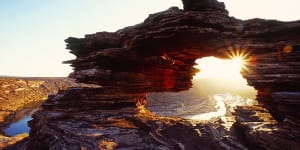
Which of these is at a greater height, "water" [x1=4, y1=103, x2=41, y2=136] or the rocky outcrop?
the rocky outcrop

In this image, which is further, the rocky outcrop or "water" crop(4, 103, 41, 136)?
the rocky outcrop

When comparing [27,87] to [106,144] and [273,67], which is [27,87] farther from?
[273,67]

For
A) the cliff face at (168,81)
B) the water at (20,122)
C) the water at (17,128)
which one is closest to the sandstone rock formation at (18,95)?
the water at (20,122)

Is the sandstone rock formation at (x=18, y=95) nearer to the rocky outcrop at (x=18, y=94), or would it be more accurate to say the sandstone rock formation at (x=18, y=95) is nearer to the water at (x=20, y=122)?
the rocky outcrop at (x=18, y=94)

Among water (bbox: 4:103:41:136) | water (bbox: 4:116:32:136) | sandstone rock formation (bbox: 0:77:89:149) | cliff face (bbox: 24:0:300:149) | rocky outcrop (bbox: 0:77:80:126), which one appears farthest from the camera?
rocky outcrop (bbox: 0:77:80:126)

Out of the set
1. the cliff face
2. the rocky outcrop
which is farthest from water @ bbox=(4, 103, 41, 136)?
the cliff face

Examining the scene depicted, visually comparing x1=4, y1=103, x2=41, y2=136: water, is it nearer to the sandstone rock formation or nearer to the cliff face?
the sandstone rock formation

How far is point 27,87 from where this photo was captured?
48938 mm

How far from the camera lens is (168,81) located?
19188 millimetres

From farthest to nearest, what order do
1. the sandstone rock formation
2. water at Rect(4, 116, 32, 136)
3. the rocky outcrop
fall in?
the rocky outcrop → the sandstone rock formation → water at Rect(4, 116, 32, 136)

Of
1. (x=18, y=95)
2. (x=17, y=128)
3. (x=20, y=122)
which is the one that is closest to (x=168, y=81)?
(x=17, y=128)

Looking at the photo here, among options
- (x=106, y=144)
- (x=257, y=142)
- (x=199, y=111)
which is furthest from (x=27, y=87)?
(x=257, y=142)

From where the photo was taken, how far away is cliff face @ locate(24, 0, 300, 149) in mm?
12609

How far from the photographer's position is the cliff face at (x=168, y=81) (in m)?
12.6
